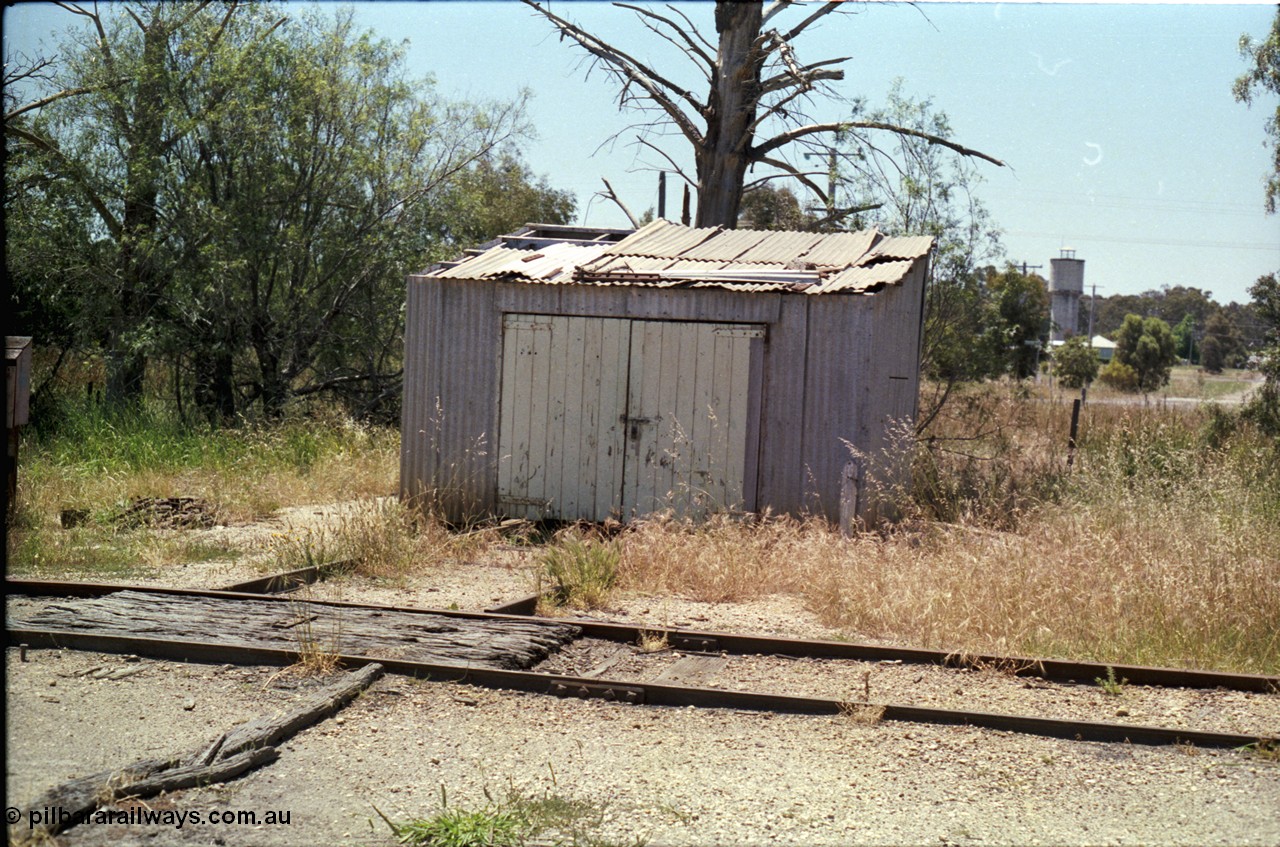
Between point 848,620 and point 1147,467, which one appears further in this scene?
point 1147,467

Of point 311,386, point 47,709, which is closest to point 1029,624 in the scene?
point 47,709

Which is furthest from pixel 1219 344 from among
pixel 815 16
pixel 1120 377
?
pixel 815 16

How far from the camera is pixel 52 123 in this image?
58.1ft

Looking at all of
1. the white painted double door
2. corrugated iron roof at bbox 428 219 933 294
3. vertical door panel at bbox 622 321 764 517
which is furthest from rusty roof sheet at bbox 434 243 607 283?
vertical door panel at bbox 622 321 764 517

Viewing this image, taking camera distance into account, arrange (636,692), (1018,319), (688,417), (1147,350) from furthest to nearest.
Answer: (1147,350), (1018,319), (688,417), (636,692)

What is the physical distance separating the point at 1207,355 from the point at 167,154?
74317mm

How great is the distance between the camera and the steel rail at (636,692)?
18.2 ft

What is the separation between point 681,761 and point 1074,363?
47026mm

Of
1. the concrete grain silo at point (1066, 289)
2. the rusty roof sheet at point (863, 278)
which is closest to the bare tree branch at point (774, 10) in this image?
the rusty roof sheet at point (863, 278)

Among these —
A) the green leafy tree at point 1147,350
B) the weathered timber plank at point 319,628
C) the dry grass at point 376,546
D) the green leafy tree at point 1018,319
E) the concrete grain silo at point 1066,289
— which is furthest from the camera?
the concrete grain silo at point 1066,289

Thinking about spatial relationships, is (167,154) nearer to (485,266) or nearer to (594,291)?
(485,266)

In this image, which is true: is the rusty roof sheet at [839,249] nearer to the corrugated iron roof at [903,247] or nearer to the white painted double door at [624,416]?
the corrugated iron roof at [903,247]

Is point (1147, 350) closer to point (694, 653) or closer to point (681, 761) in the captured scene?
point (694, 653)

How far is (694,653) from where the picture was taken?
723 cm
